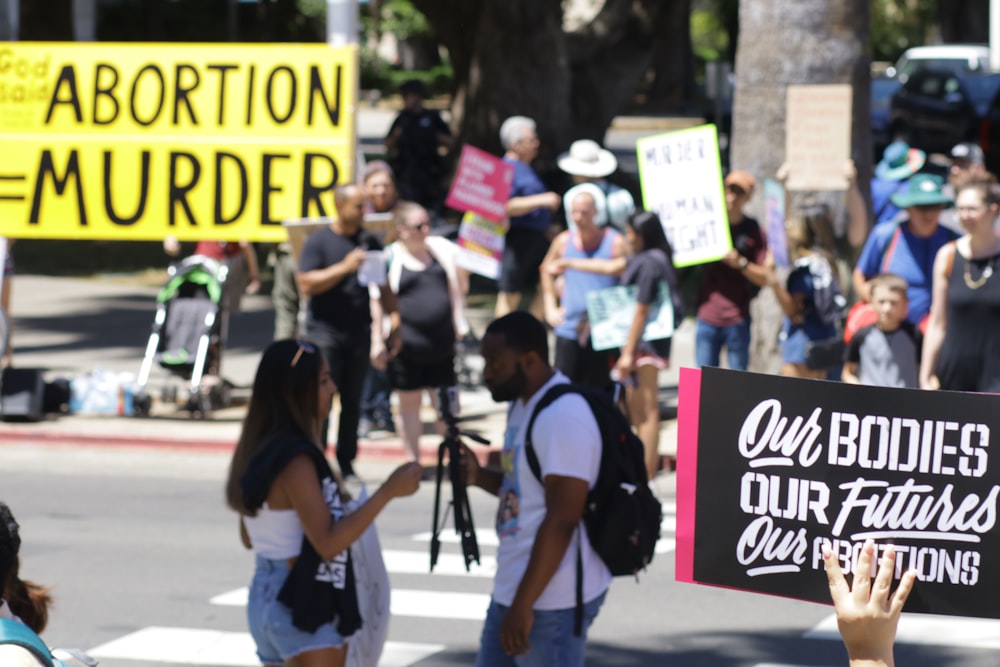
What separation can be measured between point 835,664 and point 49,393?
307 inches

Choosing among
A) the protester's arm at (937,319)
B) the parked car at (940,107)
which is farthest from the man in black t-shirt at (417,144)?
the parked car at (940,107)

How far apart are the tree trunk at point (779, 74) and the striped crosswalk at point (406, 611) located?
3551 mm

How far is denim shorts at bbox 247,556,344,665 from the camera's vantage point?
194 inches

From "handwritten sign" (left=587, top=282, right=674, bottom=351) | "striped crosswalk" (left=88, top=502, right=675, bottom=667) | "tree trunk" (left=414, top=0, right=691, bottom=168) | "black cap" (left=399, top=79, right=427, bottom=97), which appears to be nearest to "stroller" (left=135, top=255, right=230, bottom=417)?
"handwritten sign" (left=587, top=282, right=674, bottom=351)

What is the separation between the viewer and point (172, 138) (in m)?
12.6

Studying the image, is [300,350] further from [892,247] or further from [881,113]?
[881,113]

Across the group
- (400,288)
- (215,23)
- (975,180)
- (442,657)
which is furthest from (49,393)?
(215,23)

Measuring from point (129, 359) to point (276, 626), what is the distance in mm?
11147

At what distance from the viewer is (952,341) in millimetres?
8188

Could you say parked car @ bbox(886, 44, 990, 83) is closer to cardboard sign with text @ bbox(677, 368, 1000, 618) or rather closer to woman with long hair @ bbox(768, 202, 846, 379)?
woman with long hair @ bbox(768, 202, 846, 379)

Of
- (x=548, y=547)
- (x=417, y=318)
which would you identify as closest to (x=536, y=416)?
(x=548, y=547)

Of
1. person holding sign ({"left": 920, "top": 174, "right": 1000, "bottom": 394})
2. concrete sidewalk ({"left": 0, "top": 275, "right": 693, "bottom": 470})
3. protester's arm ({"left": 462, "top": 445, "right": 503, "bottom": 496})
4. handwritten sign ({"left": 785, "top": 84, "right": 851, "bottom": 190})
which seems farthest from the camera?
concrete sidewalk ({"left": 0, "top": 275, "right": 693, "bottom": 470})

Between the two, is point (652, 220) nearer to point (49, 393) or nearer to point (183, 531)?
point (183, 531)

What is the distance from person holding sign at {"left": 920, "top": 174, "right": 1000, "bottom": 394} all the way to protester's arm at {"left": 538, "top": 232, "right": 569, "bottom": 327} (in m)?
3.20
